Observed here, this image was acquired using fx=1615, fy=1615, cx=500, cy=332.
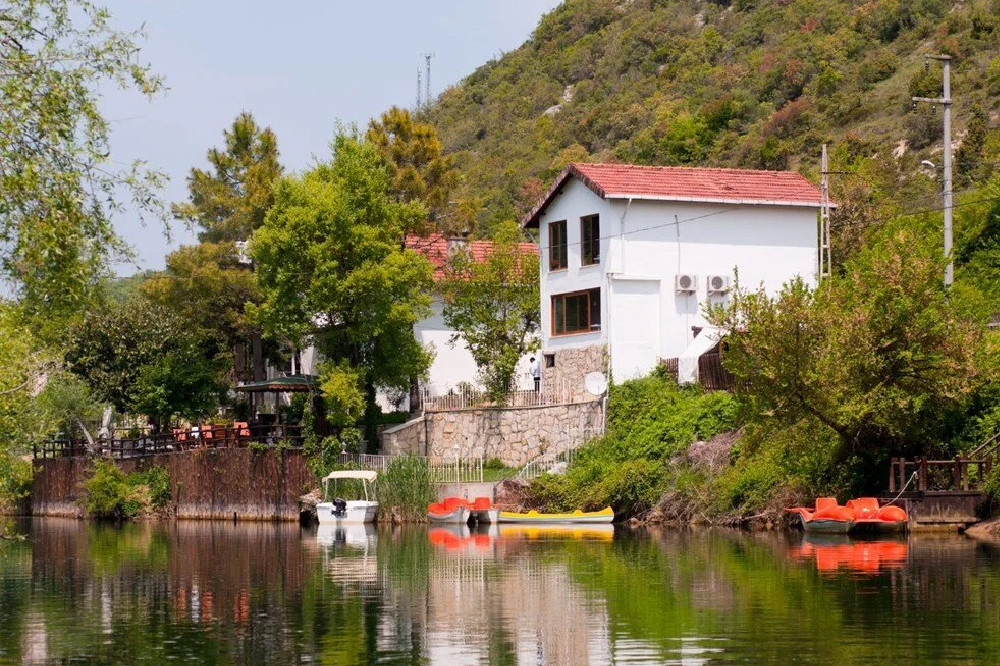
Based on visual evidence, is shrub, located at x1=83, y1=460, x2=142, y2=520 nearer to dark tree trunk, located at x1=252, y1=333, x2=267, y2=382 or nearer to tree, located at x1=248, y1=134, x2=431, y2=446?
dark tree trunk, located at x1=252, y1=333, x2=267, y2=382

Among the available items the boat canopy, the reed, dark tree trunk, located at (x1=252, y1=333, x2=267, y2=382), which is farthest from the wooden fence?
dark tree trunk, located at (x1=252, y1=333, x2=267, y2=382)

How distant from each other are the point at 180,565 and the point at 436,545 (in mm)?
7927

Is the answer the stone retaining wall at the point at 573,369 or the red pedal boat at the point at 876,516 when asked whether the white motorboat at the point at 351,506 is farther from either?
the red pedal boat at the point at 876,516

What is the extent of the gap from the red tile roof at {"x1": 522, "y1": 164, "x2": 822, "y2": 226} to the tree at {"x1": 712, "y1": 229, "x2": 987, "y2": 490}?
16912 mm

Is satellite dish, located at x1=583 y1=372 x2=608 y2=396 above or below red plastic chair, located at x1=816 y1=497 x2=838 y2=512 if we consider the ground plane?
above

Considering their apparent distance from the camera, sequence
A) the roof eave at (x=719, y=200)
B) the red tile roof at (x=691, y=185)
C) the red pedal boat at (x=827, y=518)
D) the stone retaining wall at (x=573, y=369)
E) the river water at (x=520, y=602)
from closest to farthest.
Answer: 1. the river water at (x=520, y=602)
2. the red pedal boat at (x=827, y=518)
3. the roof eave at (x=719, y=200)
4. the stone retaining wall at (x=573, y=369)
5. the red tile roof at (x=691, y=185)

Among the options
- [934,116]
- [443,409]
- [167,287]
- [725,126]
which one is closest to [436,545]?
[443,409]

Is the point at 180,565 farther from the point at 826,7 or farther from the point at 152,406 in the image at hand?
the point at 826,7

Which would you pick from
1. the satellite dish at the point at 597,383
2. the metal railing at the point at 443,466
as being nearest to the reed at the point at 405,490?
the metal railing at the point at 443,466

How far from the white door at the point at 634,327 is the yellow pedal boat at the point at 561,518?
26.6 ft

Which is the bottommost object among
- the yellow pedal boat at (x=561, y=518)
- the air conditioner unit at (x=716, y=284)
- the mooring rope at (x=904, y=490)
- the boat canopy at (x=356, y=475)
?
the yellow pedal boat at (x=561, y=518)

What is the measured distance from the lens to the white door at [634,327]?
57.6 meters

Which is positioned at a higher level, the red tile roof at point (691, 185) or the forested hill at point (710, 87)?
the forested hill at point (710, 87)

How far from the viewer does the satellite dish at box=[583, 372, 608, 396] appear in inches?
2229
